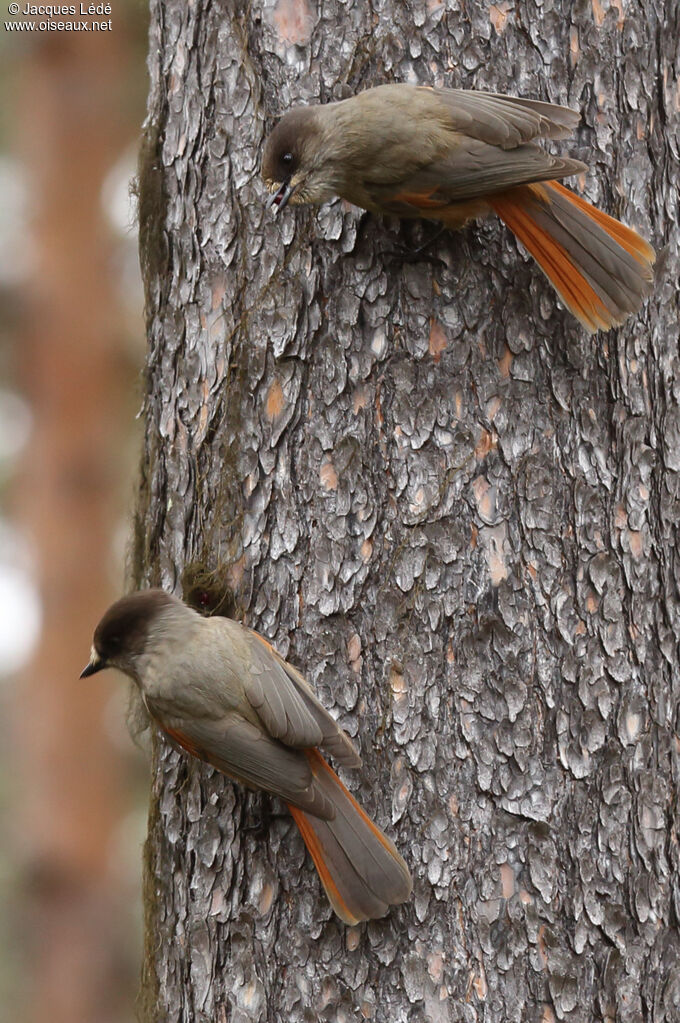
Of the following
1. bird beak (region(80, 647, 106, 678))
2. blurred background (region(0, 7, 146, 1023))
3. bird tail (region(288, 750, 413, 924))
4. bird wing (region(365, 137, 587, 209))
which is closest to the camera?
bird tail (region(288, 750, 413, 924))

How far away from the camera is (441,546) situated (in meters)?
2.31

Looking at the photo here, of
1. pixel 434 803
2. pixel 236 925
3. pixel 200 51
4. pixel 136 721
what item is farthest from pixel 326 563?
pixel 200 51

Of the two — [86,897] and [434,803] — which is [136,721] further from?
[86,897]

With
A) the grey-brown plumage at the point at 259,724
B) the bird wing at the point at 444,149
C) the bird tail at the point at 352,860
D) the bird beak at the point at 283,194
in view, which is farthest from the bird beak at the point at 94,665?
the bird wing at the point at 444,149

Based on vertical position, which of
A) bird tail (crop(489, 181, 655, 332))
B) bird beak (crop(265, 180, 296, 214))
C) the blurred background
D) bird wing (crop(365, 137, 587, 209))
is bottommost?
the blurred background

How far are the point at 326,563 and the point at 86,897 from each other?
14.6 ft

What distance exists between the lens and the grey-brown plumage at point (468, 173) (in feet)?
7.52

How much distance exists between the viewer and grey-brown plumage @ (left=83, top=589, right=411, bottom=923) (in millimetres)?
2182

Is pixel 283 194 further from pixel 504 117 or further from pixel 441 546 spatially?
pixel 441 546

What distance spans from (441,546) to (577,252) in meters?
0.71

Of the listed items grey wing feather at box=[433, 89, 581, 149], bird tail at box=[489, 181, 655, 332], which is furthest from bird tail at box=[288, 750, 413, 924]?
grey wing feather at box=[433, 89, 581, 149]

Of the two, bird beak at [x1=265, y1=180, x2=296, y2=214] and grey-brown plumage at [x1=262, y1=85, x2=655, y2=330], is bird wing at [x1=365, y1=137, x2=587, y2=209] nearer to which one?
grey-brown plumage at [x1=262, y1=85, x2=655, y2=330]

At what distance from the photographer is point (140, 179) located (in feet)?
9.46

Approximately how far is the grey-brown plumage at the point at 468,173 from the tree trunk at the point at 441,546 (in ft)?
0.28
